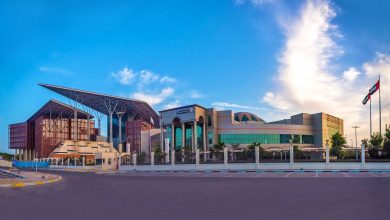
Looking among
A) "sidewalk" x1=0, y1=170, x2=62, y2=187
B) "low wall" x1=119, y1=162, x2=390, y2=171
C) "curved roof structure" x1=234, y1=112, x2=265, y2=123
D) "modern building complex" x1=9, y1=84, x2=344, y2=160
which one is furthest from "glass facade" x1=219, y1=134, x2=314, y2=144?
"sidewalk" x1=0, y1=170, x2=62, y2=187

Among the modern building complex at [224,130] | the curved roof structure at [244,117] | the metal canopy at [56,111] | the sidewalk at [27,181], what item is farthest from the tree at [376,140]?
the metal canopy at [56,111]

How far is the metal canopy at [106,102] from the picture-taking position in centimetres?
10400

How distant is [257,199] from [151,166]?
49.1 m

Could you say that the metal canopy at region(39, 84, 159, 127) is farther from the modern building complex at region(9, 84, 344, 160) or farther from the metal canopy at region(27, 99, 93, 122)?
the metal canopy at region(27, 99, 93, 122)

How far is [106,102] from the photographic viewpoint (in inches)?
4370

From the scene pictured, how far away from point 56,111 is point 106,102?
3227cm

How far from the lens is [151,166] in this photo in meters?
62.8

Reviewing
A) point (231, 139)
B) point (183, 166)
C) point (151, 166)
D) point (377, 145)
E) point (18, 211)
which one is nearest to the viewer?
point (18, 211)

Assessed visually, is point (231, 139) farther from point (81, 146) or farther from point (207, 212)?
point (207, 212)

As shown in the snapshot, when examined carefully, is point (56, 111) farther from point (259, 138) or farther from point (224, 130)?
point (259, 138)

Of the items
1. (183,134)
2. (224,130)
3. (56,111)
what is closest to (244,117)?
(224,130)

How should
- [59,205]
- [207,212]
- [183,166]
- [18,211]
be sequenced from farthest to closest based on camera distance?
1. [183,166]
2. [59,205]
3. [18,211]
4. [207,212]

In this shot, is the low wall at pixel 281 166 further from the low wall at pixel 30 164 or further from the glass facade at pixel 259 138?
the low wall at pixel 30 164

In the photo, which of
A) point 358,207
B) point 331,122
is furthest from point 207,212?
point 331,122
